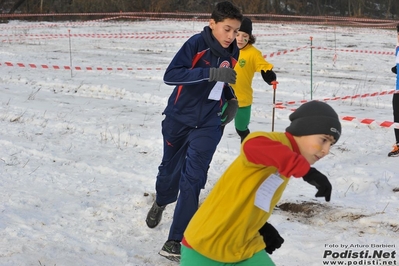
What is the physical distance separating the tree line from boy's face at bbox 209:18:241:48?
29.7 m

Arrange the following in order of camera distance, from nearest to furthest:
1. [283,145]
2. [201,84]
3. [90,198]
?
[283,145]
[201,84]
[90,198]

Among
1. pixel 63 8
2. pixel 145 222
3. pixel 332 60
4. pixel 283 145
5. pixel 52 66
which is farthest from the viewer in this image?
pixel 63 8

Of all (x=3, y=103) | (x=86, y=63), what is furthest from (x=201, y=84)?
(x=86, y=63)

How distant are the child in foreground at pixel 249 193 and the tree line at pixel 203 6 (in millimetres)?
31582

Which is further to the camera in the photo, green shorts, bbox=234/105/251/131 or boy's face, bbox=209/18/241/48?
green shorts, bbox=234/105/251/131

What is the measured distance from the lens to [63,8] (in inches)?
1433

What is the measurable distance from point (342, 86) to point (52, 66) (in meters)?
7.15

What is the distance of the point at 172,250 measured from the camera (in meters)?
4.55

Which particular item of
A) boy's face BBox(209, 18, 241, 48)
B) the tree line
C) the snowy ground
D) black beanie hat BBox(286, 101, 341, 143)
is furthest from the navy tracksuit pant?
the tree line

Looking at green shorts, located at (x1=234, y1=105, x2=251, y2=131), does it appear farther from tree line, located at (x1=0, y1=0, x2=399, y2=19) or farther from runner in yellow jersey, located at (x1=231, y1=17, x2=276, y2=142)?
tree line, located at (x1=0, y1=0, x2=399, y2=19)

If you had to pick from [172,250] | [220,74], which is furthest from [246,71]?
[172,250]

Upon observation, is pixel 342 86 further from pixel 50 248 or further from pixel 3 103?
pixel 50 248

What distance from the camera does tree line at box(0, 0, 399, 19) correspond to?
35.9m

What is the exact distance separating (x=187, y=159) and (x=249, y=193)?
6.26 feet
